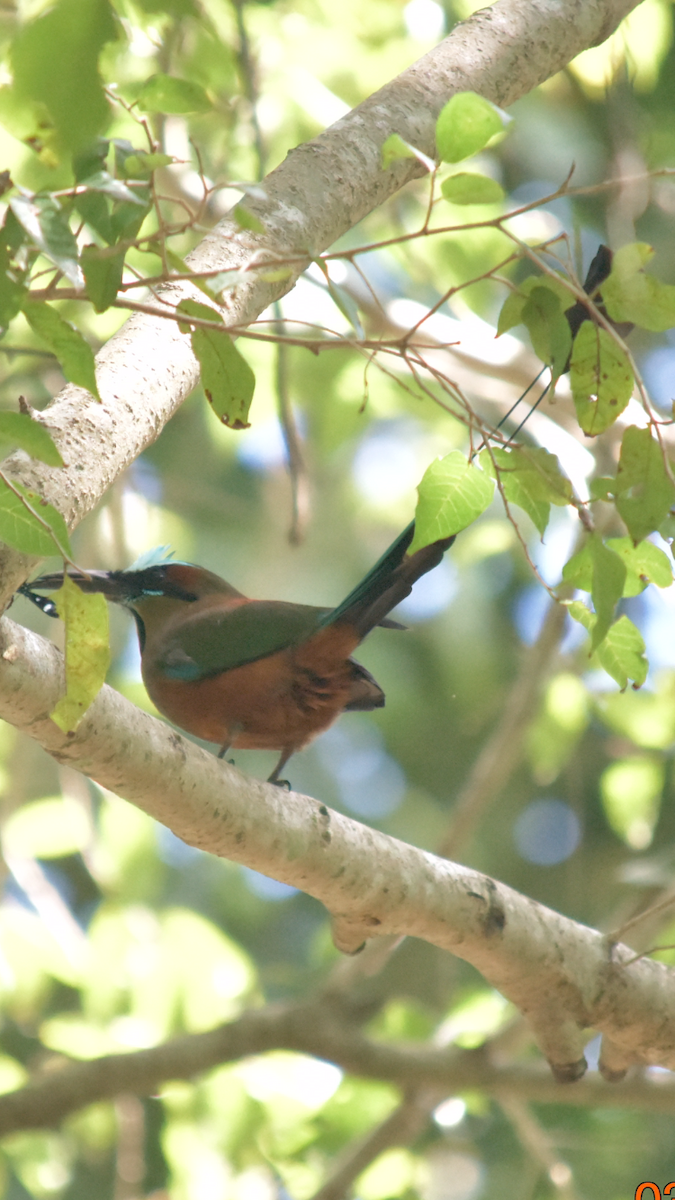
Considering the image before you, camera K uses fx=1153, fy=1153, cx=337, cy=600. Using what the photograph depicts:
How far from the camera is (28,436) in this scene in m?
1.20

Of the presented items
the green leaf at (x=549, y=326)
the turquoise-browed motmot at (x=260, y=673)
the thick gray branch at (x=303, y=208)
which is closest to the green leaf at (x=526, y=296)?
the green leaf at (x=549, y=326)

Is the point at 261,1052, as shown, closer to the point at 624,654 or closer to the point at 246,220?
the point at 624,654

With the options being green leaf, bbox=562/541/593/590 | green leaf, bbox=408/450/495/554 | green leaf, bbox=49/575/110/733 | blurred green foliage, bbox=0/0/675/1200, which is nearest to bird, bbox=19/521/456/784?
blurred green foliage, bbox=0/0/675/1200

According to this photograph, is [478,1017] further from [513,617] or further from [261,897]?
[513,617]

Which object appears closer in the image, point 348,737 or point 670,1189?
point 670,1189

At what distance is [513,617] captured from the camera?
6.83 meters

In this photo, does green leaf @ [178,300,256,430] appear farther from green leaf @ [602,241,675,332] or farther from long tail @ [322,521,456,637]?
long tail @ [322,521,456,637]

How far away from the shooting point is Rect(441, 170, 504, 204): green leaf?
4.09 feet

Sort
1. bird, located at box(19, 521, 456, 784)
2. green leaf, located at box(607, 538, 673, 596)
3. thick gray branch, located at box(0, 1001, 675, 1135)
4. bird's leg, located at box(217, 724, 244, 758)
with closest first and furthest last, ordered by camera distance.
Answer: green leaf, located at box(607, 538, 673, 596), bird, located at box(19, 521, 456, 784), bird's leg, located at box(217, 724, 244, 758), thick gray branch, located at box(0, 1001, 675, 1135)

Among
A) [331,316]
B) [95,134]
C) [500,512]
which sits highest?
[500,512]

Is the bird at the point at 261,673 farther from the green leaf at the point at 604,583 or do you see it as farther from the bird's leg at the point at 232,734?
the green leaf at the point at 604,583

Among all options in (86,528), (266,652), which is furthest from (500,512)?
Result: (266,652)

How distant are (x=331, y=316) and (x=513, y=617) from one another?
135 inches

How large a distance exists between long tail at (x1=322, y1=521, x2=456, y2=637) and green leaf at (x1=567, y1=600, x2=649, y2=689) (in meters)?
0.52
